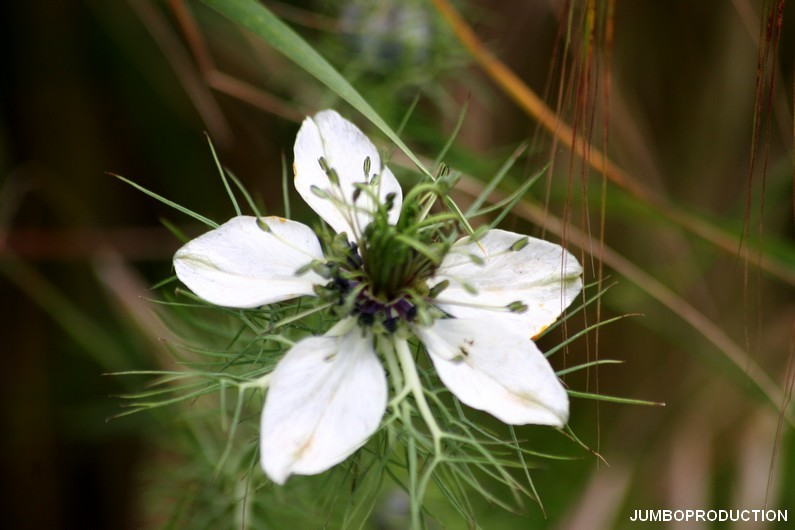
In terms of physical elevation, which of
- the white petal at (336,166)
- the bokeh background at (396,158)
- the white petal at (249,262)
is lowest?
the bokeh background at (396,158)

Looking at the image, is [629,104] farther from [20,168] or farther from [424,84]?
[20,168]

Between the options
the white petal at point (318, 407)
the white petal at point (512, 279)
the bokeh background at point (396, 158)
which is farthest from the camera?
the bokeh background at point (396, 158)

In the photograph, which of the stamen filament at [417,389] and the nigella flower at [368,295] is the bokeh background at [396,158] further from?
the stamen filament at [417,389]

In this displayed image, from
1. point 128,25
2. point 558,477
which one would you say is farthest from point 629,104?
point 128,25

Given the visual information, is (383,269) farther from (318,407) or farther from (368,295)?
(318,407)

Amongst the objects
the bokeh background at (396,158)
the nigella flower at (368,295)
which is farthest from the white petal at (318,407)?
the bokeh background at (396,158)

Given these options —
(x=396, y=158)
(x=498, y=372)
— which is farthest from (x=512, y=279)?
(x=396, y=158)

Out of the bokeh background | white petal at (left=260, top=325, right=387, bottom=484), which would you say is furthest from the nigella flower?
the bokeh background
